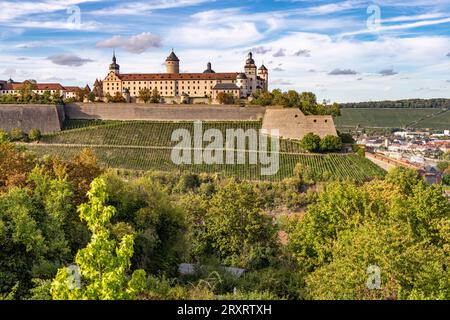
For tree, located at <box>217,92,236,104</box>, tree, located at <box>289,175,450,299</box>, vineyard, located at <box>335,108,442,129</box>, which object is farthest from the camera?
vineyard, located at <box>335,108,442,129</box>

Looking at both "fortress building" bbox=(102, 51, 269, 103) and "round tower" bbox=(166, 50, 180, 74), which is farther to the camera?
"round tower" bbox=(166, 50, 180, 74)

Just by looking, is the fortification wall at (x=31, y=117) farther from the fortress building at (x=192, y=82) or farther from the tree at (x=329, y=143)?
the tree at (x=329, y=143)

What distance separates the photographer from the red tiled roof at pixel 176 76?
73.1 metres

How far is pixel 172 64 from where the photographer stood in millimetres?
79250

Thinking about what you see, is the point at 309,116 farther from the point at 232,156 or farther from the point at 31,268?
the point at 31,268

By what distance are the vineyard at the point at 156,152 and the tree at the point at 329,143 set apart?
841 mm

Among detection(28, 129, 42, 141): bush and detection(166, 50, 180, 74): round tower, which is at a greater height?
detection(166, 50, 180, 74): round tower

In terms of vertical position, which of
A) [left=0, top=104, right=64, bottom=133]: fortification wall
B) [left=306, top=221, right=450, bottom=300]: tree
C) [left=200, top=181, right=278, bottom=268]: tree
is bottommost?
[left=200, top=181, right=278, bottom=268]: tree

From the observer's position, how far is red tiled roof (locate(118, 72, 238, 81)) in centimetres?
7312

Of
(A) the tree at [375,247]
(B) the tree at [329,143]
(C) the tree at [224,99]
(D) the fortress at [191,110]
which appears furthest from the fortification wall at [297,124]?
(A) the tree at [375,247]

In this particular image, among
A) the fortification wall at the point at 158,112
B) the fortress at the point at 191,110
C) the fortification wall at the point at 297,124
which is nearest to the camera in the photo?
the fortification wall at the point at 297,124

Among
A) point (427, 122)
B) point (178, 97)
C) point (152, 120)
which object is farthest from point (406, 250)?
point (427, 122)

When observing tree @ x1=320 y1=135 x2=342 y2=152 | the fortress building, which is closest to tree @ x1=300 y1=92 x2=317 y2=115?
tree @ x1=320 y1=135 x2=342 y2=152

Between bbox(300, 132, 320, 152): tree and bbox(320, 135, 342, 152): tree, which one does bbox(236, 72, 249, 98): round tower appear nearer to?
bbox(300, 132, 320, 152): tree
